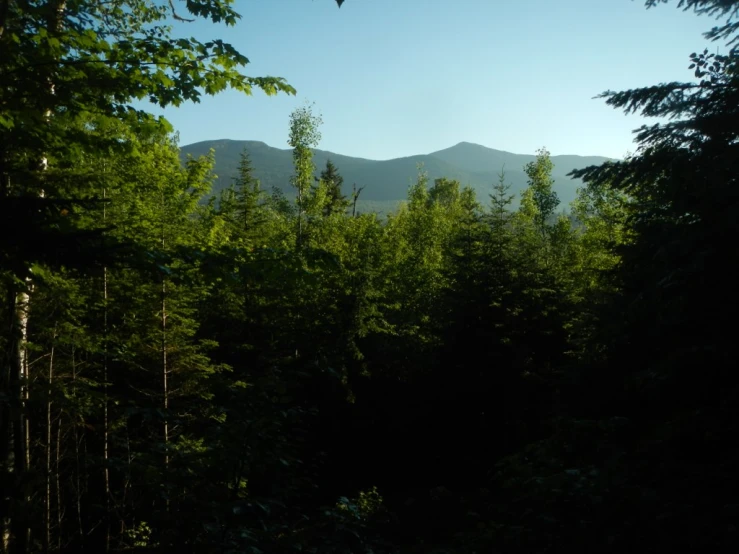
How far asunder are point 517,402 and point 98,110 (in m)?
15.8

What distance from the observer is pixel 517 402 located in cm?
1725

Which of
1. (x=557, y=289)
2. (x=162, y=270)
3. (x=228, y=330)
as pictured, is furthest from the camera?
(x=228, y=330)

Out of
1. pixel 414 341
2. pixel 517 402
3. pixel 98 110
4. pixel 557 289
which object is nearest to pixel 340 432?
pixel 414 341

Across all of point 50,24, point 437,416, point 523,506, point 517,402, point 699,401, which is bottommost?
point 437,416

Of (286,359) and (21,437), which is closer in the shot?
(286,359)

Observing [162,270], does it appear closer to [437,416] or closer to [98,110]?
[98,110]

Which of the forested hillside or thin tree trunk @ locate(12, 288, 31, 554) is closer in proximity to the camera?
thin tree trunk @ locate(12, 288, 31, 554)

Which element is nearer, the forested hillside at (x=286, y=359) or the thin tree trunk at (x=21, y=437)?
the thin tree trunk at (x=21, y=437)

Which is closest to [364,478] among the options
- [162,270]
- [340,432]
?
[340,432]

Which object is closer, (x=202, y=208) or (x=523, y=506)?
(x=523, y=506)

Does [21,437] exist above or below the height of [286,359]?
below

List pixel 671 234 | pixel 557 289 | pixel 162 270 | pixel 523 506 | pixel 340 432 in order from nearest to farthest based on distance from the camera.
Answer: pixel 162 270 → pixel 523 506 → pixel 671 234 → pixel 557 289 → pixel 340 432

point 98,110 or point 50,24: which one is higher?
point 50,24

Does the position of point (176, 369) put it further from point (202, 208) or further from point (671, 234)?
point (671, 234)
